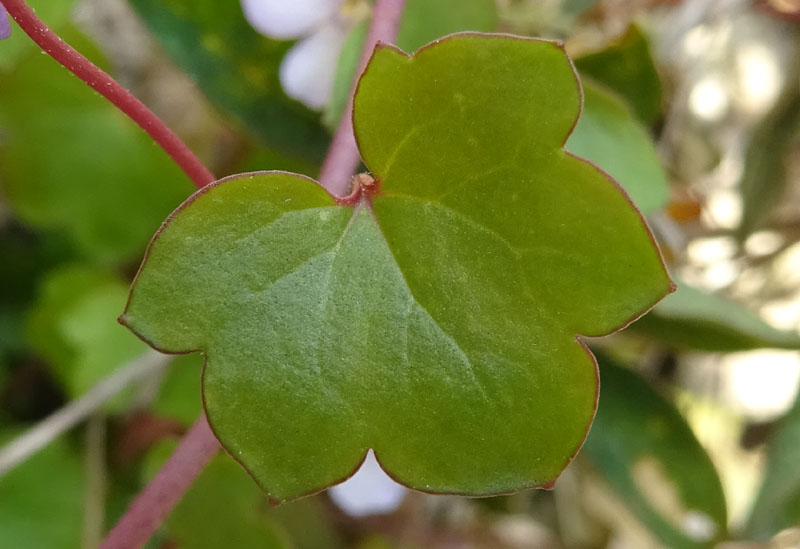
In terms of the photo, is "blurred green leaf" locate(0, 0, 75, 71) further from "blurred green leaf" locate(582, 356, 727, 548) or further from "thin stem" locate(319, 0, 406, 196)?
"blurred green leaf" locate(582, 356, 727, 548)

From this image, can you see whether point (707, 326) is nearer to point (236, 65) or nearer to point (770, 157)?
point (770, 157)

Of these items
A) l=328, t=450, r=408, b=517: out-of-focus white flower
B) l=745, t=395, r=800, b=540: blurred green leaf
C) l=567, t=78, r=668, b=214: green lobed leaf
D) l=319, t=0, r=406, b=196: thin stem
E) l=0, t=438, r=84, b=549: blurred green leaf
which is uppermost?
l=319, t=0, r=406, b=196: thin stem

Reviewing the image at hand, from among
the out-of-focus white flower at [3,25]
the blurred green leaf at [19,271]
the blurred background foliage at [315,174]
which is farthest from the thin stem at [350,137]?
the blurred green leaf at [19,271]

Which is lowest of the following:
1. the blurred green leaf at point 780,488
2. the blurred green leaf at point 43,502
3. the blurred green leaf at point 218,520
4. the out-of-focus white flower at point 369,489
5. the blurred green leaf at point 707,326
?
the blurred green leaf at point 43,502

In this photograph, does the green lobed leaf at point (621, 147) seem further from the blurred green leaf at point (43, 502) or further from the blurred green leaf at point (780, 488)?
the blurred green leaf at point (43, 502)

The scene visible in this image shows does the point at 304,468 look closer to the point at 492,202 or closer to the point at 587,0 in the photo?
the point at 492,202

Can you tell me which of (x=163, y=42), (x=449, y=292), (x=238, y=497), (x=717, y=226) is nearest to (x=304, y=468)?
(x=449, y=292)

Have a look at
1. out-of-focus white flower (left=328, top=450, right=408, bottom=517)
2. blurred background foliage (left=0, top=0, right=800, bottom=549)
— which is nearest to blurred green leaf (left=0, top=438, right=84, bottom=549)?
blurred background foliage (left=0, top=0, right=800, bottom=549)
